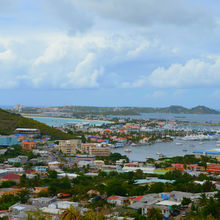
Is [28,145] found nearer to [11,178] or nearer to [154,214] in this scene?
[11,178]

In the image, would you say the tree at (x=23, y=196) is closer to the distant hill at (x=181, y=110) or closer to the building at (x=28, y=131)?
the building at (x=28, y=131)

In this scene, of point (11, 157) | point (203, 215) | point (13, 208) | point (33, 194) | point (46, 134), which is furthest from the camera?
point (46, 134)

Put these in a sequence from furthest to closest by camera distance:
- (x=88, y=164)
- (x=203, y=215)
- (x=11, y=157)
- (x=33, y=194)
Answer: (x=11, y=157) < (x=88, y=164) < (x=33, y=194) < (x=203, y=215)

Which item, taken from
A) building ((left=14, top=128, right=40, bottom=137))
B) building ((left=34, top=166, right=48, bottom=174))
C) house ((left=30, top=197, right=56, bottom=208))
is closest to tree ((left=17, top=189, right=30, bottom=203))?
house ((left=30, top=197, right=56, bottom=208))

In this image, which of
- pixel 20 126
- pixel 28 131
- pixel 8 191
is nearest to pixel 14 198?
pixel 8 191

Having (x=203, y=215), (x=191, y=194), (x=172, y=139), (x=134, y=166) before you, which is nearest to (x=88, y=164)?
(x=134, y=166)

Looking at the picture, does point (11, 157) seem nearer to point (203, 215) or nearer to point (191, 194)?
point (191, 194)

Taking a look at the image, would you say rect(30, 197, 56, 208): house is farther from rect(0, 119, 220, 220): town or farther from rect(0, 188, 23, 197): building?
rect(0, 188, 23, 197): building

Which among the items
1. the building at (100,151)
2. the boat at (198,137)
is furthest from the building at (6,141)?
the boat at (198,137)
